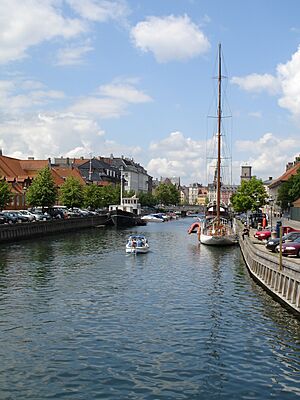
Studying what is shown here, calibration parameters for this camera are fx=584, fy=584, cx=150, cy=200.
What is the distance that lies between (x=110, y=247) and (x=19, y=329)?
43653 mm

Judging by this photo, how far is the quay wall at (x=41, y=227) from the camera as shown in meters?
70.2

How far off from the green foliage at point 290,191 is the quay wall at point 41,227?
125ft

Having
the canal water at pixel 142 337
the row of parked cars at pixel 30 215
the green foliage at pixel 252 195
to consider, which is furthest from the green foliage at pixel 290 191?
the canal water at pixel 142 337

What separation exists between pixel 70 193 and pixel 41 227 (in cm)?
4505

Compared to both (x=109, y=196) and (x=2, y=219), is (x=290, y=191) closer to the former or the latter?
(x=2, y=219)

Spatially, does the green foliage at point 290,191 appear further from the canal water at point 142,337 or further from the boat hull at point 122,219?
the canal water at point 142,337

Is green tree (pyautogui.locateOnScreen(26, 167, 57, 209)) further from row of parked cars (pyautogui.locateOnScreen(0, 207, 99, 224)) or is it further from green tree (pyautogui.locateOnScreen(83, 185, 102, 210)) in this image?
green tree (pyautogui.locateOnScreen(83, 185, 102, 210))

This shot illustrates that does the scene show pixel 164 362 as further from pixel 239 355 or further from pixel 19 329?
pixel 19 329

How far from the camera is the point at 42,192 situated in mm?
103625

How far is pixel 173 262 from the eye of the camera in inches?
2119

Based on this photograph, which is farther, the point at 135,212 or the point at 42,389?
the point at 135,212

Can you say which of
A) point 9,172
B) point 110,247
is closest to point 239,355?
point 110,247

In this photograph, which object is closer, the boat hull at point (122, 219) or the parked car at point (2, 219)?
the parked car at point (2, 219)

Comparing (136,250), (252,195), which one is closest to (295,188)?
(252,195)
